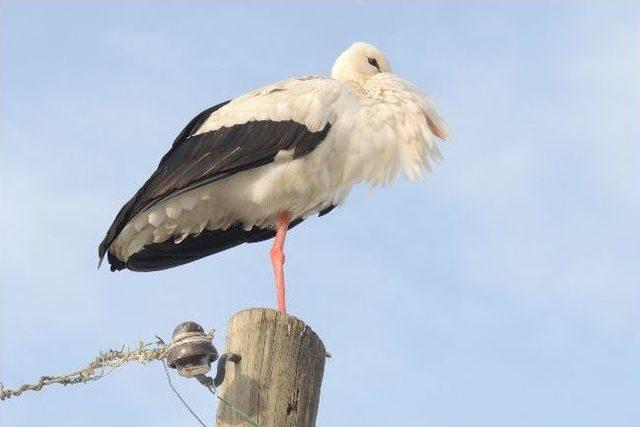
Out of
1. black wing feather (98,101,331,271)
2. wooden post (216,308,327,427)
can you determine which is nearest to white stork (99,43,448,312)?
black wing feather (98,101,331,271)

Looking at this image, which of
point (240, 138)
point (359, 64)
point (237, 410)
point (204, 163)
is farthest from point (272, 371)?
point (359, 64)

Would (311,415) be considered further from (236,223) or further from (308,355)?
(236,223)

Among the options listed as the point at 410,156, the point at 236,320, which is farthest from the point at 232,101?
the point at 236,320

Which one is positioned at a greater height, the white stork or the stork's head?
the stork's head

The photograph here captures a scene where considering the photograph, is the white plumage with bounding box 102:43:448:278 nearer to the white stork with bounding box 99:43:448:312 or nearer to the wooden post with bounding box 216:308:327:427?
the white stork with bounding box 99:43:448:312

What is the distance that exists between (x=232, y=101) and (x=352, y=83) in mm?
976

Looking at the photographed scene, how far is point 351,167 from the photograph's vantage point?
849 cm

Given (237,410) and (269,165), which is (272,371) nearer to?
(237,410)

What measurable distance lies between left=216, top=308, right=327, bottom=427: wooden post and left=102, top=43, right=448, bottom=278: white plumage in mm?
3102

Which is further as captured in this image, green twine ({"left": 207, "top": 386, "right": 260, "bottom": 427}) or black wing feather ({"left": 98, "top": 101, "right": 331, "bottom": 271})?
black wing feather ({"left": 98, "top": 101, "right": 331, "bottom": 271})

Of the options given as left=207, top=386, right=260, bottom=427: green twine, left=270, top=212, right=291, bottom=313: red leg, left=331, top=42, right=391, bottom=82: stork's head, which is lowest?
left=207, top=386, right=260, bottom=427: green twine

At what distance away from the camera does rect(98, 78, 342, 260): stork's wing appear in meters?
8.04

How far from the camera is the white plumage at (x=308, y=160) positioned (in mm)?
8305

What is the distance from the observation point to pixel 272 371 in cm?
506
